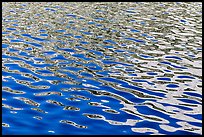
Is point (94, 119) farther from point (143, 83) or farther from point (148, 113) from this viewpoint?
point (143, 83)

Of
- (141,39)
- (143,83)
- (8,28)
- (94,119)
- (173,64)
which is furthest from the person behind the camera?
(8,28)

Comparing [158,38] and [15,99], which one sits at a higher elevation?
[158,38]

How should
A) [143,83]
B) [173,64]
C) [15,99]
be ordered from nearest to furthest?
[15,99]
[143,83]
[173,64]

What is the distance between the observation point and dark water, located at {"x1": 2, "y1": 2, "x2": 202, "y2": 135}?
63.1ft

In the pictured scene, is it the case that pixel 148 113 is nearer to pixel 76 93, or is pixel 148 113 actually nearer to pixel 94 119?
pixel 94 119

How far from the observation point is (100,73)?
2622 centimetres

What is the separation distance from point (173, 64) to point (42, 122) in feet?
42.3

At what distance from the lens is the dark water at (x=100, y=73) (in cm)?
1923

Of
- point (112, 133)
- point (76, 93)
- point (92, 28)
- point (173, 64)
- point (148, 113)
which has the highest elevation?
point (92, 28)

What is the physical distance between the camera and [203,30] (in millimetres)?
39125

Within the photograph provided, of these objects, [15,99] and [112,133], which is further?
[15,99]

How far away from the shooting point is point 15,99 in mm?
21422

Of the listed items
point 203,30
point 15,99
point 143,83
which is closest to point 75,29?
point 203,30

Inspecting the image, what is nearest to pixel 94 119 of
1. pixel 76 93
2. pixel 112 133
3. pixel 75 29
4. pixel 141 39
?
pixel 112 133
